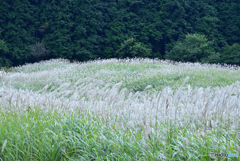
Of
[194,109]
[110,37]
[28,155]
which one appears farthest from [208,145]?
[110,37]

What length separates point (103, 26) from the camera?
2330 cm

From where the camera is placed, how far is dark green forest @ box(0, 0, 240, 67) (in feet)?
71.0

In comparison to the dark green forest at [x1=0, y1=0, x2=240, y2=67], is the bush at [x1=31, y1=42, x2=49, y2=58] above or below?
below

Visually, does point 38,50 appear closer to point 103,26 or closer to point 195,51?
point 103,26

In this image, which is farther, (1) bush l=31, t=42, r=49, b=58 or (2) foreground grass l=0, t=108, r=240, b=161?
(1) bush l=31, t=42, r=49, b=58

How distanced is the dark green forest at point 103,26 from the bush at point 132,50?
0.29 metres

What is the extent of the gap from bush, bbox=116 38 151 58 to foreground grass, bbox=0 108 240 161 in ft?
57.5

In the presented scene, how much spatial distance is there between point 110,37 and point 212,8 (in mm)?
11982

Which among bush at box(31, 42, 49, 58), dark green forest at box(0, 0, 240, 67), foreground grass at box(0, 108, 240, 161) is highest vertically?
dark green forest at box(0, 0, 240, 67)

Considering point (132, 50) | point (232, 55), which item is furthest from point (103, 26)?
point (232, 55)

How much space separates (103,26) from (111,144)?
22464mm

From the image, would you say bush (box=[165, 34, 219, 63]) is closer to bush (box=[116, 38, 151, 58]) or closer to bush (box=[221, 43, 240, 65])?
bush (box=[221, 43, 240, 65])

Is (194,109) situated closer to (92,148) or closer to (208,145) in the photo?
(208,145)

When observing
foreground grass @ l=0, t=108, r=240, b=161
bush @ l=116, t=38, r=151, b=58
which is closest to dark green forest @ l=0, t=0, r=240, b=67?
bush @ l=116, t=38, r=151, b=58
